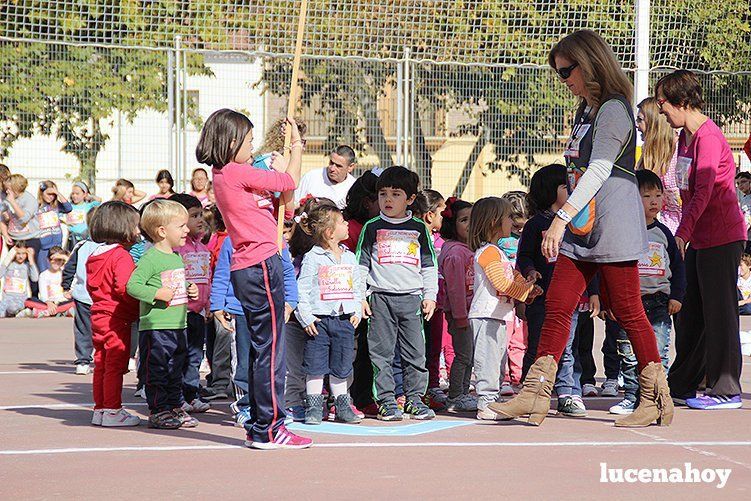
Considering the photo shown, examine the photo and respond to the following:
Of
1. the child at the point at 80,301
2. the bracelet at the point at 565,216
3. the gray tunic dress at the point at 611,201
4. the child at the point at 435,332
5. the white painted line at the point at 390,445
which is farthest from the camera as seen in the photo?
the child at the point at 80,301

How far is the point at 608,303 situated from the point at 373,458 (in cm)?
182

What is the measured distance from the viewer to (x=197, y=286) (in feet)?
28.8

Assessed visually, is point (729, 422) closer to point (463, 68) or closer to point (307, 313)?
point (307, 313)

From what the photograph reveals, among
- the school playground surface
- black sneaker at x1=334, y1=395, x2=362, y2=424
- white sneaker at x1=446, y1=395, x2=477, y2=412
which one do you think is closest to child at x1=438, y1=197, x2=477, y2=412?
white sneaker at x1=446, y1=395, x2=477, y2=412

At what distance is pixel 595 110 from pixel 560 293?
106 cm

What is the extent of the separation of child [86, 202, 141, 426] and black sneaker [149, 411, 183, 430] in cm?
20

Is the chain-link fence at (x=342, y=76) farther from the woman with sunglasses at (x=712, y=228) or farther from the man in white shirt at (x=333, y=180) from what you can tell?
the woman with sunglasses at (x=712, y=228)

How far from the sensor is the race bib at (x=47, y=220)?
54.0 ft

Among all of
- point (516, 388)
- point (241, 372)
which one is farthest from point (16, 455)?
point (516, 388)

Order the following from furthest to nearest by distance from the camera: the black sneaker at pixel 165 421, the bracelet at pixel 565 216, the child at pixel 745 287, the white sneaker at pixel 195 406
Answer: the child at pixel 745 287
the white sneaker at pixel 195 406
the black sneaker at pixel 165 421
the bracelet at pixel 565 216

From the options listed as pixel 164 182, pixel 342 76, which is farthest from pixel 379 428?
pixel 342 76

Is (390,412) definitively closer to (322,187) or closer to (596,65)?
(596,65)

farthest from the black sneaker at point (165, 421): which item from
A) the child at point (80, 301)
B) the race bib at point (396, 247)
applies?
the child at point (80, 301)

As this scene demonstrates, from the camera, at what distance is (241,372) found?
788 cm
